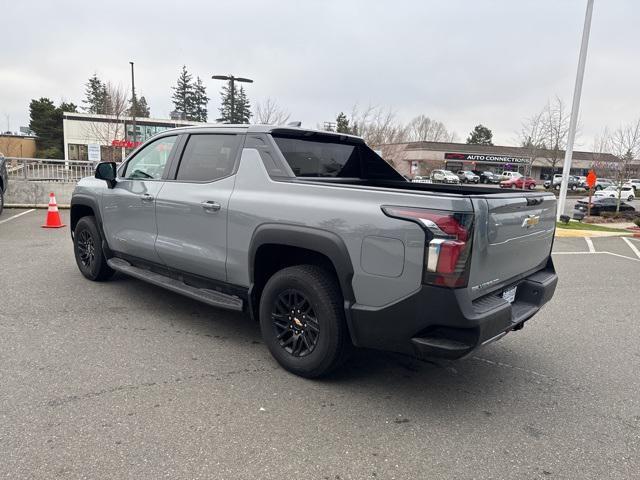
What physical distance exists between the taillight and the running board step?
5.69 ft

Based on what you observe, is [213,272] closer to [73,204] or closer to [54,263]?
[73,204]

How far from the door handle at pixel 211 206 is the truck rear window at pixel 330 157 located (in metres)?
0.68

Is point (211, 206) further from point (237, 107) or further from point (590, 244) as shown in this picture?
point (237, 107)

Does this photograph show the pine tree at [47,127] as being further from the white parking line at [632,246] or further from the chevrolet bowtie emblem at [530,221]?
the chevrolet bowtie emblem at [530,221]

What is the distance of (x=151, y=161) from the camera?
4805mm

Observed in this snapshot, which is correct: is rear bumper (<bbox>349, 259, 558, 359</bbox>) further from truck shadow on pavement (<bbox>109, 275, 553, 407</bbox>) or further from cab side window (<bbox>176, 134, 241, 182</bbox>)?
cab side window (<bbox>176, 134, 241, 182</bbox>)

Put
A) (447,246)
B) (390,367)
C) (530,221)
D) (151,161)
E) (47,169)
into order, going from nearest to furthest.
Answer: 1. (447,246)
2. (530,221)
3. (390,367)
4. (151,161)
5. (47,169)

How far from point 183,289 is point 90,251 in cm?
232

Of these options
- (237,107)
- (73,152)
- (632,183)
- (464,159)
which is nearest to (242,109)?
(237,107)

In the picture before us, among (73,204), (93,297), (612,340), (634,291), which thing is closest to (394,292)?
(612,340)

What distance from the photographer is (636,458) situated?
8.79ft

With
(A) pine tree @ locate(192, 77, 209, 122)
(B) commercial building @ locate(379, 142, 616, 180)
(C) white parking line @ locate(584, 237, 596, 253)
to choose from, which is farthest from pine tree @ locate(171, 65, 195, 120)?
(C) white parking line @ locate(584, 237, 596, 253)

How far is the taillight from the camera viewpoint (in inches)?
104

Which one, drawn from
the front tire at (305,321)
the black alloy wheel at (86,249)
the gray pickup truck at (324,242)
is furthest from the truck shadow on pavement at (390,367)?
the black alloy wheel at (86,249)
